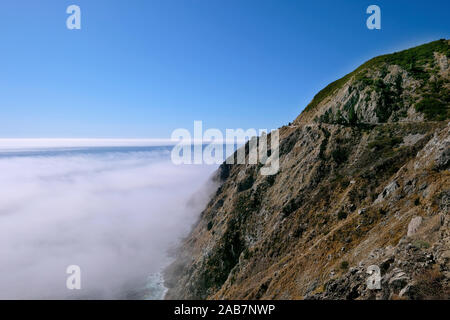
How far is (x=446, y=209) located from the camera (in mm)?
19062

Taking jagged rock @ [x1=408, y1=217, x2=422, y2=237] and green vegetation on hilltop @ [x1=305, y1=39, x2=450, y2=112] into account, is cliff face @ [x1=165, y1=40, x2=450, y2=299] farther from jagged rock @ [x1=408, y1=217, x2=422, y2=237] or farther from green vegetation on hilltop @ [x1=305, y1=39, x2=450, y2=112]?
green vegetation on hilltop @ [x1=305, y1=39, x2=450, y2=112]

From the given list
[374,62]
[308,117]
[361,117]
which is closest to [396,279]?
[361,117]

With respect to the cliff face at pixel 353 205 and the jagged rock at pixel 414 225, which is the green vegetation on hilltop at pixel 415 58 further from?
the jagged rock at pixel 414 225

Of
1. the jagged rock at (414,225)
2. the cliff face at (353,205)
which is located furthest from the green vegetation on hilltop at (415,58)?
the jagged rock at (414,225)

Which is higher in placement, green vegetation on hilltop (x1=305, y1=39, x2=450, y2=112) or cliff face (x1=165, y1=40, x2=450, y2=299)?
green vegetation on hilltop (x1=305, y1=39, x2=450, y2=112)

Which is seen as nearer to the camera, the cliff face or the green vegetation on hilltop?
the cliff face

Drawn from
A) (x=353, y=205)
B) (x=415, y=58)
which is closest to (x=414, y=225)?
(x=353, y=205)

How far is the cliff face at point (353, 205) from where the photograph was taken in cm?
1842

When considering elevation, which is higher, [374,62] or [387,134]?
[374,62]

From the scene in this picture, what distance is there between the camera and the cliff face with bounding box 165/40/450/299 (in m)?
18.4

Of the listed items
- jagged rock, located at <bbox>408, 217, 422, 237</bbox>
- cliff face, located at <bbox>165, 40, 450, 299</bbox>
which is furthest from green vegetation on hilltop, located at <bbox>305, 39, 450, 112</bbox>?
jagged rock, located at <bbox>408, 217, 422, 237</bbox>

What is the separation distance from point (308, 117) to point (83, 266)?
179426 millimetres
